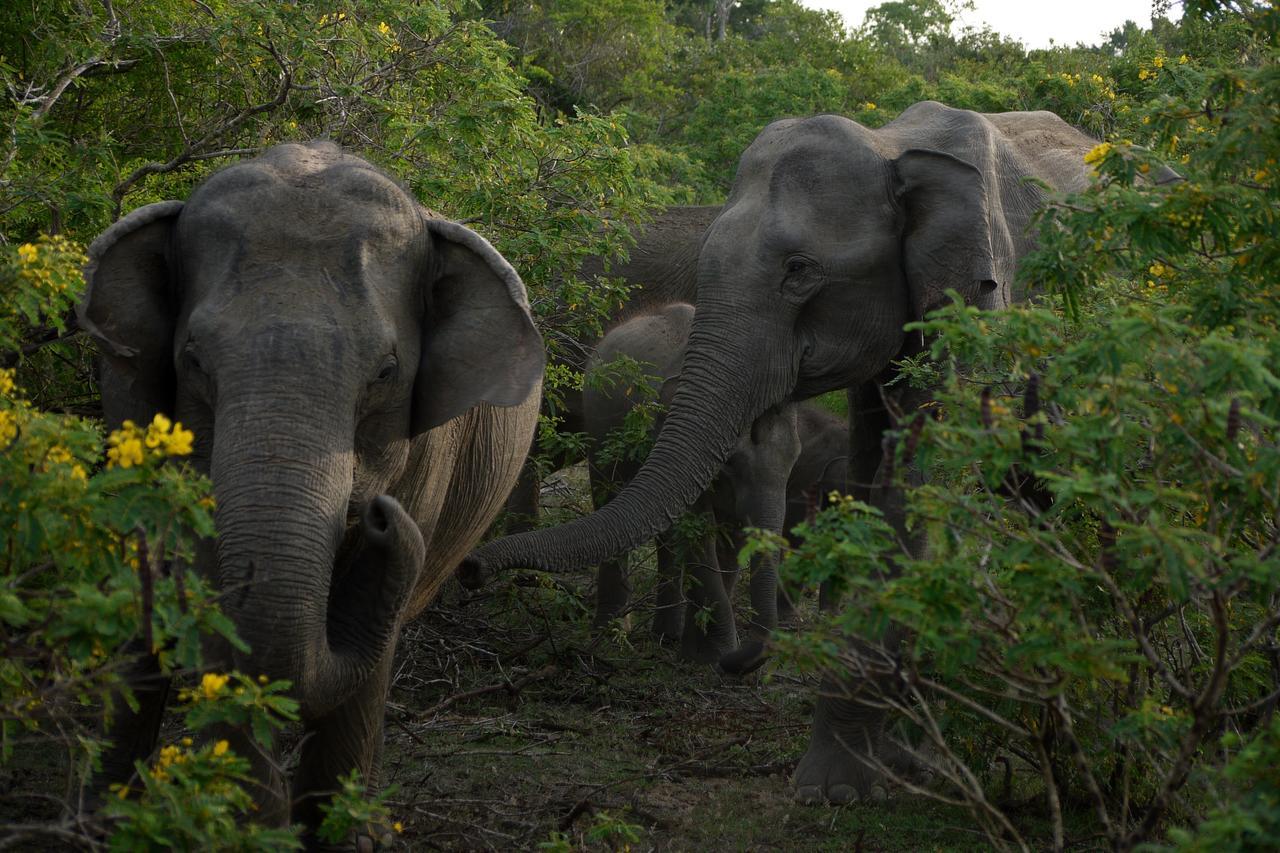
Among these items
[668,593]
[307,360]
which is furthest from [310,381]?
[668,593]

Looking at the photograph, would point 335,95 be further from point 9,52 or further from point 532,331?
point 532,331

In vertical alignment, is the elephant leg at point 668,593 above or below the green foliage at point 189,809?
below

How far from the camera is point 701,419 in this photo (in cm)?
689

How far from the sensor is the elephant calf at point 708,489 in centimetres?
920

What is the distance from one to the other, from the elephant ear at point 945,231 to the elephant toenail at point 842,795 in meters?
1.97

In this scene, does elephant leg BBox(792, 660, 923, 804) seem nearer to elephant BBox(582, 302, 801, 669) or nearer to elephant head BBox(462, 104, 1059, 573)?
elephant head BBox(462, 104, 1059, 573)

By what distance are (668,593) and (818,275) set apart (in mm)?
3536

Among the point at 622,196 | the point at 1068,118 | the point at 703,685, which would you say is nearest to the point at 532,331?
the point at 622,196

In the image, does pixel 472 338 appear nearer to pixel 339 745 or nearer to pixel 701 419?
pixel 339 745

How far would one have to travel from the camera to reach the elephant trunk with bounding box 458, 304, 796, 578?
6.69m

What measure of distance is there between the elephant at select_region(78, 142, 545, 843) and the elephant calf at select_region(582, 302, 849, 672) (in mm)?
2908

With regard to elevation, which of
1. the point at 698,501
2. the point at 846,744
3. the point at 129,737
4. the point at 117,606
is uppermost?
the point at 117,606

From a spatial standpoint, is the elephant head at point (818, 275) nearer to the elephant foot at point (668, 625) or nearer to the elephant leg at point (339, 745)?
the elephant leg at point (339, 745)

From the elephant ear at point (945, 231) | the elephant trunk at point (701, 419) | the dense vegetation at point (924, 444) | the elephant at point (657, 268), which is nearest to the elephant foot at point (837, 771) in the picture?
the dense vegetation at point (924, 444)
